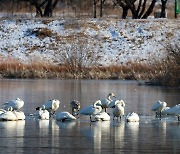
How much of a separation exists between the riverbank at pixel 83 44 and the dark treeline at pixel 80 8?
3432mm

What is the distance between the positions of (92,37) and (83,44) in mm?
7012

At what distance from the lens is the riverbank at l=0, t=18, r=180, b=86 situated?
1786 inches

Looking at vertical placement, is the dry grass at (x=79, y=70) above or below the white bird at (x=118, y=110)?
above

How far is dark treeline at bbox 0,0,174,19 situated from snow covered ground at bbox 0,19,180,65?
10.5ft

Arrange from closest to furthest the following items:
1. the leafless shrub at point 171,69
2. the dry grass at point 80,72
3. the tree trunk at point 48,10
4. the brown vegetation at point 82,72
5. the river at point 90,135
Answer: the river at point 90,135 → the leafless shrub at point 171,69 → the brown vegetation at point 82,72 → the dry grass at point 80,72 → the tree trunk at point 48,10

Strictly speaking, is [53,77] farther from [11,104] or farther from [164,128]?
[164,128]

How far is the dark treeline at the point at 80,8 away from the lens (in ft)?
212

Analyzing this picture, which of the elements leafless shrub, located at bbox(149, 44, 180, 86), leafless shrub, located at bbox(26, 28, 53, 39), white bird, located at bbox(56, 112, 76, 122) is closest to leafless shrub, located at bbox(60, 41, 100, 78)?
leafless shrub, located at bbox(149, 44, 180, 86)

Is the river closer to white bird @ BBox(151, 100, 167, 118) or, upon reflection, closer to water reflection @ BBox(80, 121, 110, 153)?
water reflection @ BBox(80, 121, 110, 153)

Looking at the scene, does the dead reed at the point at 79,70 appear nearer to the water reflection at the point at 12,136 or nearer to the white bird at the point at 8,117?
the white bird at the point at 8,117

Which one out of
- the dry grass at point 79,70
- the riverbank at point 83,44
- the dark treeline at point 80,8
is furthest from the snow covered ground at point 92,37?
the dry grass at point 79,70

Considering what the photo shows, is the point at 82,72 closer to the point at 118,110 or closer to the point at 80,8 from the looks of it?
the point at 118,110

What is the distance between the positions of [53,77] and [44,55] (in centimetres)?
1228

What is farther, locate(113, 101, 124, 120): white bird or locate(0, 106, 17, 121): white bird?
locate(113, 101, 124, 120): white bird
